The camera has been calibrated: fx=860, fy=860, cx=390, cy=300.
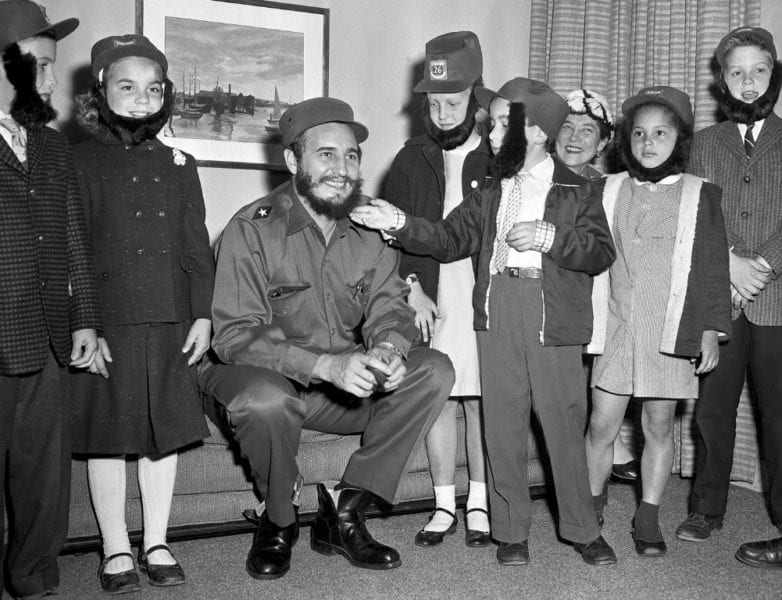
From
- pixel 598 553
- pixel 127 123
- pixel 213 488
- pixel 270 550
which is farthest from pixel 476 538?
pixel 127 123

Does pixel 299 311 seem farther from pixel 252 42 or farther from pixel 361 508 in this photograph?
pixel 252 42

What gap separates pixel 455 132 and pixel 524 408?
945mm

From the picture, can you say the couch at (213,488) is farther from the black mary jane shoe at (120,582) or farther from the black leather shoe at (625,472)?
Answer: the black leather shoe at (625,472)

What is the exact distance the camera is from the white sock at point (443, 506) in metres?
2.84

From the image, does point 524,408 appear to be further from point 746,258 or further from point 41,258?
point 41,258

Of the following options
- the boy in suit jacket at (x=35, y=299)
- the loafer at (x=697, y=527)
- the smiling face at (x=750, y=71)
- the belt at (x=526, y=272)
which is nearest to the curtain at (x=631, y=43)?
the smiling face at (x=750, y=71)

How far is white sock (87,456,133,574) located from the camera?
2.46 m

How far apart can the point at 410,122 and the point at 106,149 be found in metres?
2.00

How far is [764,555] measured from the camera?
2.60m

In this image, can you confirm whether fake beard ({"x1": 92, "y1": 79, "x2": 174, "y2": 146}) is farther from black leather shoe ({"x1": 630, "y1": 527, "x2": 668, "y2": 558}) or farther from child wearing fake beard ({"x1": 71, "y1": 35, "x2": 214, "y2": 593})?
black leather shoe ({"x1": 630, "y1": 527, "x2": 668, "y2": 558})

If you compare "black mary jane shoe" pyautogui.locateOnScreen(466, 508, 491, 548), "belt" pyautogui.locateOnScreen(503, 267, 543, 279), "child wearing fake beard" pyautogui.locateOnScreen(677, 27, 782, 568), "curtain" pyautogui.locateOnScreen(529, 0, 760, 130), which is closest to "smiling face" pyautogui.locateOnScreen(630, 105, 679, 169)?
"child wearing fake beard" pyautogui.locateOnScreen(677, 27, 782, 568)

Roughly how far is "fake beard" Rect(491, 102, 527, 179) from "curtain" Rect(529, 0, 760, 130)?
1.28 m

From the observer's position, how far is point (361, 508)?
2.67 meters

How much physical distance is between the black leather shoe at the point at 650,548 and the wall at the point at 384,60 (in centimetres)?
214
